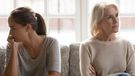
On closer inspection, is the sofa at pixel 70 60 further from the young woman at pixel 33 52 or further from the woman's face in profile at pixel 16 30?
the woman's face in profile at pixel 16 30

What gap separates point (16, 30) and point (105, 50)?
71cm

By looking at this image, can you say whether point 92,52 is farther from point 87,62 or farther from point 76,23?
point 76,23

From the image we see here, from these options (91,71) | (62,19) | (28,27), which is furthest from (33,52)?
(62,19)

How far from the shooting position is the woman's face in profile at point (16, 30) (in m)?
1.97

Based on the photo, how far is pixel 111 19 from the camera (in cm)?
212

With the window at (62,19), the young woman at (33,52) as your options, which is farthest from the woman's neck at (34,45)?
the window at (62,19)

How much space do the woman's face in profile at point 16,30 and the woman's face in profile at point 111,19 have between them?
0.63 meters

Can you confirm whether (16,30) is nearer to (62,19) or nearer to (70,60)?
(70,60)

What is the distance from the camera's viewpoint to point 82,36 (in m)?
3.06

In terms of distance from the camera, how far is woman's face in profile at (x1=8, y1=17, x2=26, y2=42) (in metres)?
1.97

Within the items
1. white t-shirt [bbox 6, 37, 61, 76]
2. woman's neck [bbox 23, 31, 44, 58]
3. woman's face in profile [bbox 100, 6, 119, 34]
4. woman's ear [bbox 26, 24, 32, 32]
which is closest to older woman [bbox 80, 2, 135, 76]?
woman's face in profile [bbox 100, 6, 119, 34]

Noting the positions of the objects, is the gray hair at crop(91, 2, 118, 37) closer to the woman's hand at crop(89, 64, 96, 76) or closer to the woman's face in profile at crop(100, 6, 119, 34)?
the woman's face in profile at crop(100, 6, 119, 34)

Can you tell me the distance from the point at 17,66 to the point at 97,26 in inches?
27.0

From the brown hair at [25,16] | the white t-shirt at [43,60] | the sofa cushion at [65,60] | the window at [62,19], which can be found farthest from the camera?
the window at [62,19]
